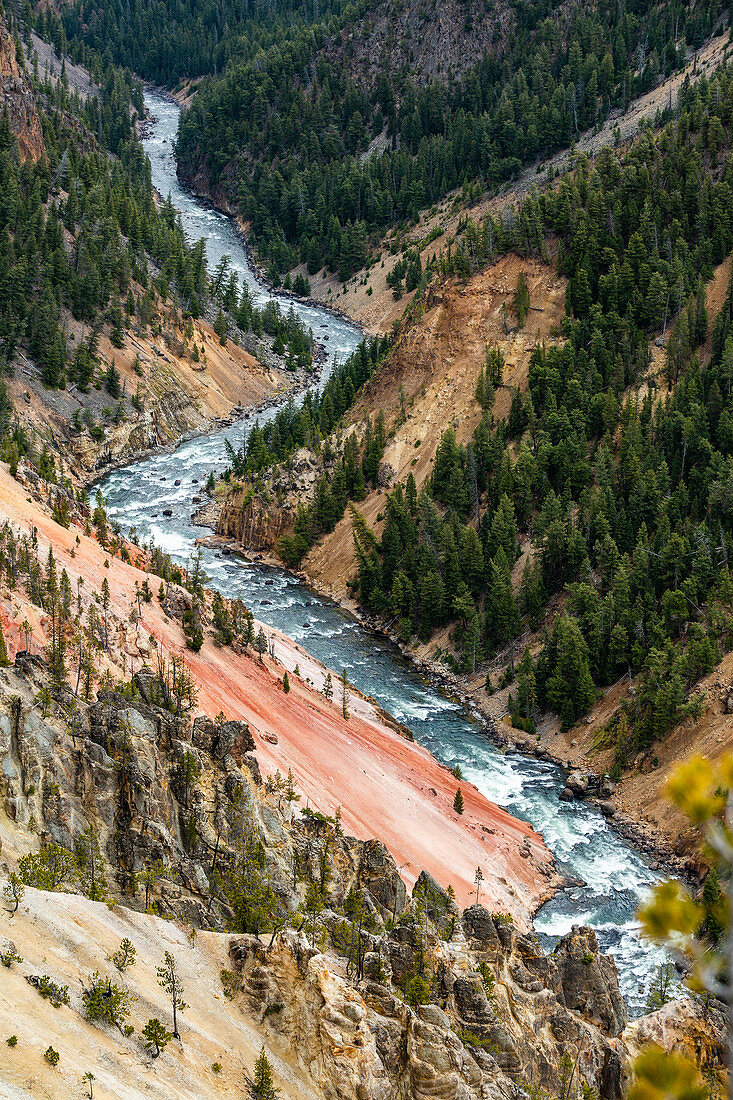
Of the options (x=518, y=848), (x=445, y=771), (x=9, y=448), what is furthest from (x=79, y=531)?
(x=518, y=848)

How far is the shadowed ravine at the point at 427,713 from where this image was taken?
5541 cm

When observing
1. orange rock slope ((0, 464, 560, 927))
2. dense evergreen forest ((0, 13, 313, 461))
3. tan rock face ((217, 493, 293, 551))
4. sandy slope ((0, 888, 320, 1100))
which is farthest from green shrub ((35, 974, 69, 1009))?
tan rock face ((217, 493, 293, 551))

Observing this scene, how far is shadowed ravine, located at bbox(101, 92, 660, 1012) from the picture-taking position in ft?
182

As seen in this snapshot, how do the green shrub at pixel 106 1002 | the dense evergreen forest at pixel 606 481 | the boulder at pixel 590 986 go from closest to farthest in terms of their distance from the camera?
1. the green shrub at pixel 106 1002
2. the boulder at pixel 590 986
3. the dense evergreen forest at pixel 606 481

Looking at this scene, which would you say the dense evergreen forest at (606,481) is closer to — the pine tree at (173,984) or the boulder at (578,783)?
the boulder at (578,783)

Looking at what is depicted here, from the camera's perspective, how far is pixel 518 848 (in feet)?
195

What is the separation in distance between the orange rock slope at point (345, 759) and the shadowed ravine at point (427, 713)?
1.95 meters

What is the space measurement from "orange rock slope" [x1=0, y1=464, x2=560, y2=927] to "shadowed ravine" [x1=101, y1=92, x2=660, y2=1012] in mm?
1947

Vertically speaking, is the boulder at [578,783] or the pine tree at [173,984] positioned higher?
the pine tree at [173,984]

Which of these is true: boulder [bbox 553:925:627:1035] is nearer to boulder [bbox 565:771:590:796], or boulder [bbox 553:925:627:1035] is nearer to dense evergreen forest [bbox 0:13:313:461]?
boulder [bbox 565:771:590:796]

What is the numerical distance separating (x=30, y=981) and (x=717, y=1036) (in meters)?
19.9

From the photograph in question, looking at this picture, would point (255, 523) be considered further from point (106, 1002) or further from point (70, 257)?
point (106, 1002)

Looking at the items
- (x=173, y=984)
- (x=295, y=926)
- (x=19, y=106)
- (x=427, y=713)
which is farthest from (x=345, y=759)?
(x=19, y=106)

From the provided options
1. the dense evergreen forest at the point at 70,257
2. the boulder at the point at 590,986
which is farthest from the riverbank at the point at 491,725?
the dense evergreen forest at the point at 70,257
